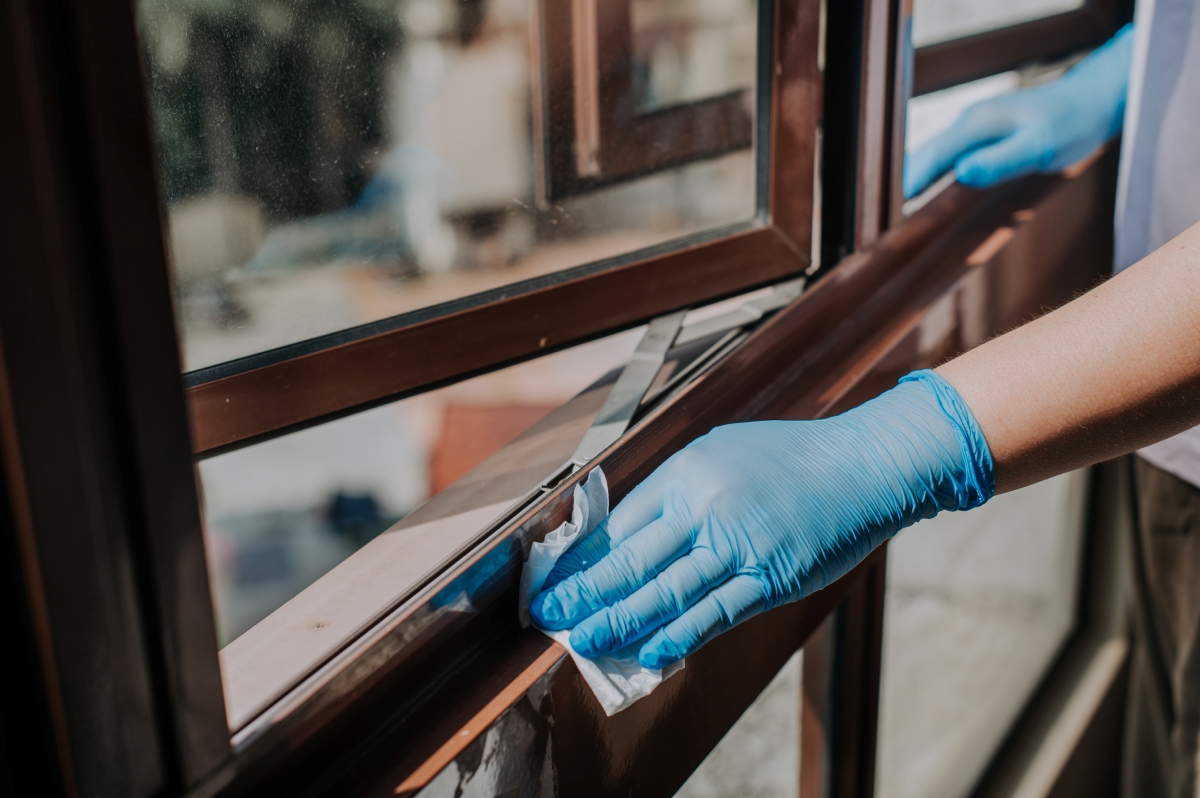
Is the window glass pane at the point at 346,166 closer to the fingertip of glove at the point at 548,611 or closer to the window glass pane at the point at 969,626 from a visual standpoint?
the fingertip of glove at the point at 548,611

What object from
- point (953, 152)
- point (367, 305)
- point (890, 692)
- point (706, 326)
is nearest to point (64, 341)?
point (367, 305)

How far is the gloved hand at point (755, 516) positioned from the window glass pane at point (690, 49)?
1.43 feet

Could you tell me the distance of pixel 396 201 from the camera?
0.82m

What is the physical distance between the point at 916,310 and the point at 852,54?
358 millimetres

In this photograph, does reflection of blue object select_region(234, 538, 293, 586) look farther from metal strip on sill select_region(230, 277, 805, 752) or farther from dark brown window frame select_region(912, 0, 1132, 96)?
dark brown window frame select_region(912, 0, 1132, 96)

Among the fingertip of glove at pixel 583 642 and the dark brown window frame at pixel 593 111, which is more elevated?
the dark brown window frame at pixel 593 111

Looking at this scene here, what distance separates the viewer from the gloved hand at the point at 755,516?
0.73 meters

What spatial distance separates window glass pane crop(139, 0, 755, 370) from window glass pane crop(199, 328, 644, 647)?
4.80 feet

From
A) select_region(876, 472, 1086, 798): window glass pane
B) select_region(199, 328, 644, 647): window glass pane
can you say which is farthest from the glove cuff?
select_region(199, 328, 644, 647): window glass pane

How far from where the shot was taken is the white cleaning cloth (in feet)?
2.31

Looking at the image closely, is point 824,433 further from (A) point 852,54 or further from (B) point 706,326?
(A) point 852,54

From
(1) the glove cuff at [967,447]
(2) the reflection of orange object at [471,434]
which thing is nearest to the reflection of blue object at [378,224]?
(1) the glove cuff at [967,447]

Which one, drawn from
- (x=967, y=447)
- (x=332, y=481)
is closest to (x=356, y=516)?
(x=332, y=481)

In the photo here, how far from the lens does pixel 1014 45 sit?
1569mm
